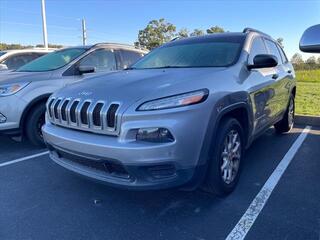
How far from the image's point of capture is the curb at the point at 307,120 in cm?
692

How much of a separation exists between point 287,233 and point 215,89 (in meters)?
1.34

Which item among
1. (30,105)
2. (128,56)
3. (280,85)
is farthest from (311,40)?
(128,56)

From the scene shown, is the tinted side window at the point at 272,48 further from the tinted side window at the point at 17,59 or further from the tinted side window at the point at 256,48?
the tinted side window at the point at 17,59

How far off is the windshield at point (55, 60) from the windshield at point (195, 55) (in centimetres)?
176

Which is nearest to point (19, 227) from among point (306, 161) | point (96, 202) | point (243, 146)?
point (96, 202)

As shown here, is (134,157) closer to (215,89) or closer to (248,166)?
(215,89)

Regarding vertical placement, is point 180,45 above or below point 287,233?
above

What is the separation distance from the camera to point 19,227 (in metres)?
2.93

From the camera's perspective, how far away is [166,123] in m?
2.74

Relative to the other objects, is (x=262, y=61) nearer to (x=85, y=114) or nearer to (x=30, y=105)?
(x=85, y=114)

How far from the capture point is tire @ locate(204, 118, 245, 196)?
3109 millimetres

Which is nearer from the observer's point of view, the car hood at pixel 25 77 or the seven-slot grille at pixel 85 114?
the seven-slot grille at pixel 85 114

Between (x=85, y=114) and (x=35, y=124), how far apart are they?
2542mm

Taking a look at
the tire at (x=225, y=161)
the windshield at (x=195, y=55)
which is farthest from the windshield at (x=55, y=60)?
the tire at (x=225, y=161)
